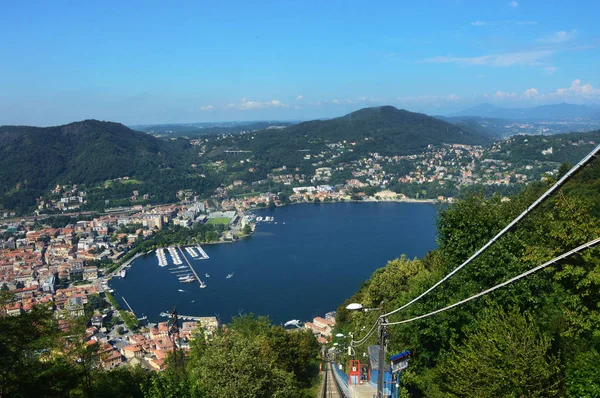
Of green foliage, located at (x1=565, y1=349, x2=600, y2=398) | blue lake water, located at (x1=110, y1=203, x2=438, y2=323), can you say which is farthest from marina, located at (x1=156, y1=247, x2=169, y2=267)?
green foliage, located at (x1=565, y1=349, x2=600, y2=398)

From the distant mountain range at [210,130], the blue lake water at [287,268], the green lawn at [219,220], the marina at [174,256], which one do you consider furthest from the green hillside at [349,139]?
the distant mountain range at [210,130]

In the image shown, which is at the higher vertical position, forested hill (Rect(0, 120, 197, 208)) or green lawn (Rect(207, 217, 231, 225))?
forested hill (Rect(0, 120, 197, 208))

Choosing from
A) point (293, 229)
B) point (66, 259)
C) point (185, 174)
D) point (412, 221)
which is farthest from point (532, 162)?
point (66, 259)

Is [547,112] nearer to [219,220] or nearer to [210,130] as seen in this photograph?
[210,130]

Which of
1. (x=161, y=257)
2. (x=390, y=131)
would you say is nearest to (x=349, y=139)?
(x=390, y=131)

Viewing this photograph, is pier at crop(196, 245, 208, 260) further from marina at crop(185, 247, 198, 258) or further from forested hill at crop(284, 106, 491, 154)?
forested hill at crop(284, 106, 491, 154)

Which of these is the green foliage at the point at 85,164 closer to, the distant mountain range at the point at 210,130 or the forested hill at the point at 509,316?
the distant mountain range at the point at 210,130
